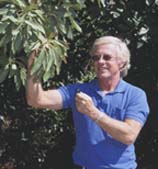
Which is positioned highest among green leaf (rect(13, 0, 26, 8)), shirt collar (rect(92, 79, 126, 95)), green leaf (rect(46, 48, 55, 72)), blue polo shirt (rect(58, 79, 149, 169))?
green leaf (rect(13, 0, 26, 8))

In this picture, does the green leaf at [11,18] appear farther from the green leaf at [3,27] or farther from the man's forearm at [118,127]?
the man's forearm at [118,127]

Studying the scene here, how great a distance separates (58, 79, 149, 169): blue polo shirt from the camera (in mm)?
4152

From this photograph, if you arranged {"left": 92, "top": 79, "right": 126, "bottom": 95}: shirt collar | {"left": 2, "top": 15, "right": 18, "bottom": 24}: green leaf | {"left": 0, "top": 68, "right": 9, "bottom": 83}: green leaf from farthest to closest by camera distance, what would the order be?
{"left": 92, "top": 79, "right": 126, "bottom": 95}: shirt collar < {"left": 0, "top": 68, "right": 9, "bottom": 83}: green leaf < {"left": 2, "top": 15, "right": 18, "bottom": 24}: green leaf

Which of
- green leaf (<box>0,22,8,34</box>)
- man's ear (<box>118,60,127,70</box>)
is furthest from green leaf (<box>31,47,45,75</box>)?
man's ear (<box>118,60,127,70</box>)

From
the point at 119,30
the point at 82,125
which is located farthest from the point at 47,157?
the point at 82,125

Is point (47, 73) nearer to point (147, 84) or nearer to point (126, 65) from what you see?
point (126, 65)

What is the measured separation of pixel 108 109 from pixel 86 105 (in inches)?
8.6

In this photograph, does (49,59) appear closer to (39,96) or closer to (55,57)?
(55,57)

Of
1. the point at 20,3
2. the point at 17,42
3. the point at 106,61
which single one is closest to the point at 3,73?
the point at 17,42

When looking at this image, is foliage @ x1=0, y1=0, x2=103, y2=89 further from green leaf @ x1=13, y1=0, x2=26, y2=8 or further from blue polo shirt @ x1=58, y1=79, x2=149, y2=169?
blue polo shirt @ x1=58, y1=79, x2=149, y2=169

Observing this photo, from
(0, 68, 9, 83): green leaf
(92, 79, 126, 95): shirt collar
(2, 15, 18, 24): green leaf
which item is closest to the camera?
(2, 15, 18, 24): green leaf

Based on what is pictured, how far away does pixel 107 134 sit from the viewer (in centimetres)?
414

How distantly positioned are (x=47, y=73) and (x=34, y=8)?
0.34 metres

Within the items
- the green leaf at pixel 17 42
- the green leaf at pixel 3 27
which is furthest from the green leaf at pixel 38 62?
the green leaf at pixel 3 27
